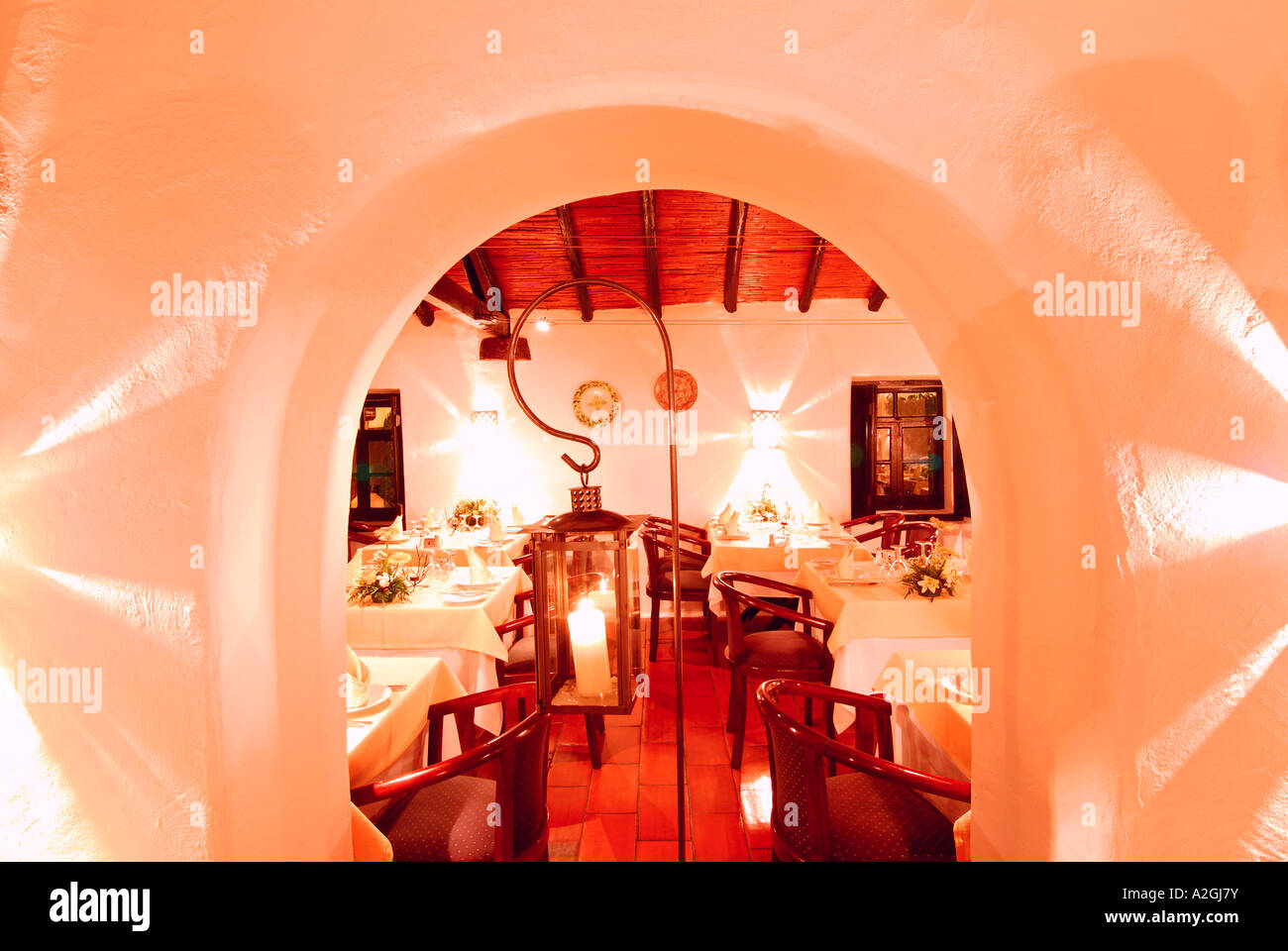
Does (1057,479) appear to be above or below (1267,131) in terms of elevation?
below

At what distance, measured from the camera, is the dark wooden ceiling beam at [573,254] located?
613cm

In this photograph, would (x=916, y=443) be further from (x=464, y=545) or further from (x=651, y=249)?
(x=464, y=545)

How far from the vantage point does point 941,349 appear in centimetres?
172

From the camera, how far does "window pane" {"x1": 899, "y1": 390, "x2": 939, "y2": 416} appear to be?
8078 mm

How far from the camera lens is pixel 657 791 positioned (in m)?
3.73

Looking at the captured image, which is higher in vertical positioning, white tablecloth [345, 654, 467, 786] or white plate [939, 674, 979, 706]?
white plate [939, 674, 979, 706]

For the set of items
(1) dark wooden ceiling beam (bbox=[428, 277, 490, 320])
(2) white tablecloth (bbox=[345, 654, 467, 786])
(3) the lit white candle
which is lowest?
(2) white tablecloth (bbox=[345, 654, 467, 786])

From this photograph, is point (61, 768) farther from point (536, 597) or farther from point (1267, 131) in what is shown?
point (1267, 131)

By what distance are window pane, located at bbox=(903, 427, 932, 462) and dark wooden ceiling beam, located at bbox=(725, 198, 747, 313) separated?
2583 millimetres

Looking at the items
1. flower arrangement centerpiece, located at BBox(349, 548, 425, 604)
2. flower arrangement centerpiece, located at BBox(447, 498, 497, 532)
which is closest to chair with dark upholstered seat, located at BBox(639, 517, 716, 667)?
flower arrangement centerpiece, located at BBox(447, 498, 497, 532)

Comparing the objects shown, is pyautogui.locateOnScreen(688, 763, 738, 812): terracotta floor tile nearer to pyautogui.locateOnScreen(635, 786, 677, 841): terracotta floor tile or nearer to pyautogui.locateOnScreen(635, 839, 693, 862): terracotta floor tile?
pyautogui.locateOnScreen(635, 786, 677, 841): terracotta floor tile

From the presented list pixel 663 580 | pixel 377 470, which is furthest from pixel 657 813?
pixel 377 470
